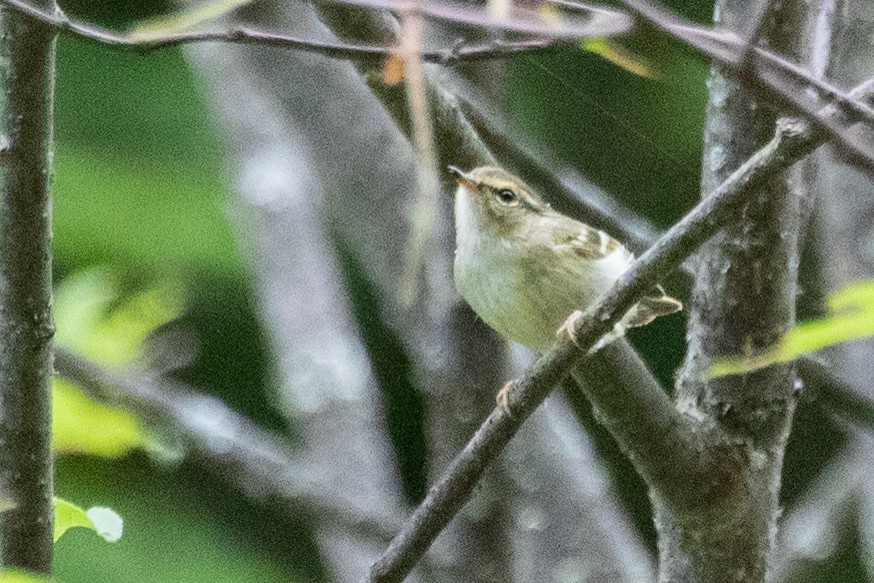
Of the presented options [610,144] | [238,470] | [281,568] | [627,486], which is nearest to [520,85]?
[610,144]

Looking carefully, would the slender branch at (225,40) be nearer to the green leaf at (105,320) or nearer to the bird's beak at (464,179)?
the bird's beak at (464,179)

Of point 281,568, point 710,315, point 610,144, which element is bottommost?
point 281,568

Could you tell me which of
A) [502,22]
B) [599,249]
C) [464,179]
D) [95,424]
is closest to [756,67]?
[502,22]

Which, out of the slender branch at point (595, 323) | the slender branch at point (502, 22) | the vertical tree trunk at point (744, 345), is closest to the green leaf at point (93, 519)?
the slender branch at point (595, 323)

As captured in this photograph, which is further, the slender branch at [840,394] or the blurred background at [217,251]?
the blurred background at [217,251]

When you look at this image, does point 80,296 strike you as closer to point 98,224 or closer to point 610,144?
point 98,224
